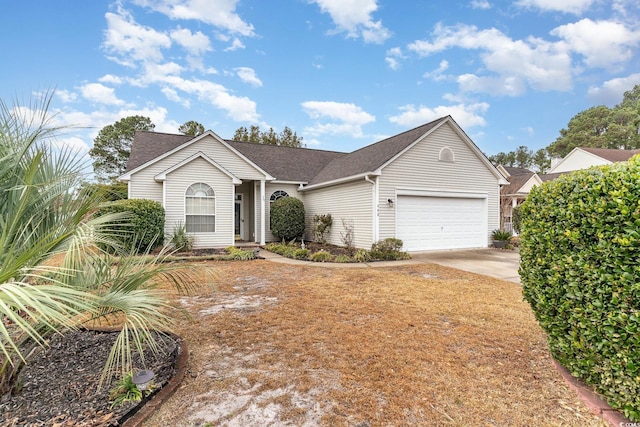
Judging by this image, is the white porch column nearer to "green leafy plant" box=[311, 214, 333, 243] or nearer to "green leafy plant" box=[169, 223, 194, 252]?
"green leafy plant" box=[311, 214, 333, 243]

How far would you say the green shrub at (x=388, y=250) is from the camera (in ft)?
34.8

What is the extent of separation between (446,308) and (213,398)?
3.96 m

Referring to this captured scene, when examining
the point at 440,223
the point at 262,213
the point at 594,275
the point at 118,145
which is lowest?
the point at 440,223

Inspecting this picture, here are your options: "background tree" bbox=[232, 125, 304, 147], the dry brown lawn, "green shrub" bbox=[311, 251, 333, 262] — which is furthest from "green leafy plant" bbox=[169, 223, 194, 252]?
"background tree" bbox=[232, 125, 304, 147]

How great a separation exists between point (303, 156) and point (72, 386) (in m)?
16.8

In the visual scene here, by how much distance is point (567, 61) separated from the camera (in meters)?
17.4

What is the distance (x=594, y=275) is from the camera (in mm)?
2389

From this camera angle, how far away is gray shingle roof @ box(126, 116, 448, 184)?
12.7 m

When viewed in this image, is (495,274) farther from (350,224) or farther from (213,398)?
(213,398)

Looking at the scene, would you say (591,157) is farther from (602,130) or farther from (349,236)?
(349,236)

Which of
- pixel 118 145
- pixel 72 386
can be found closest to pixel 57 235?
pixel 72 386

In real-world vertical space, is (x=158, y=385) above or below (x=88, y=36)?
below

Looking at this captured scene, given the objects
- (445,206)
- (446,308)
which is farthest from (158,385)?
(445,206)

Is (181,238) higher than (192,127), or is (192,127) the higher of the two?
(192,127)
